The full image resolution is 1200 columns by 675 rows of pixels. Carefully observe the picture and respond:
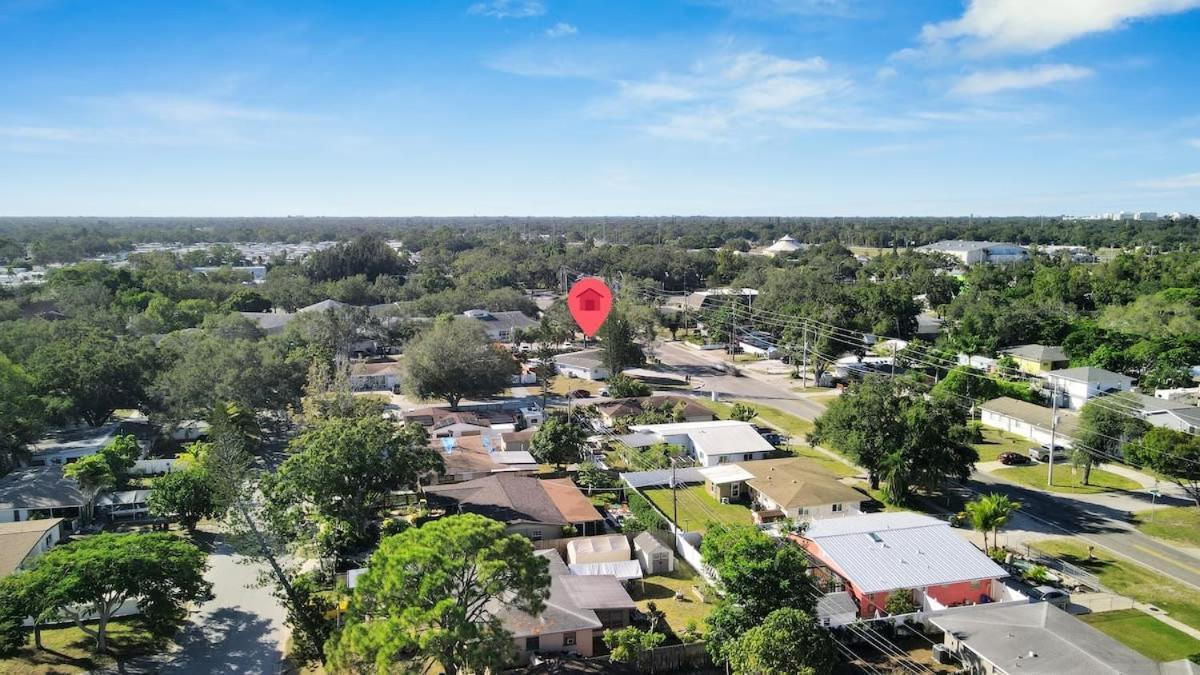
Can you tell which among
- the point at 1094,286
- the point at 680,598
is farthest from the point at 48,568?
the point at 1094,286

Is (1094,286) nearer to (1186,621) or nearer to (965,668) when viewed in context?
(1186,621)

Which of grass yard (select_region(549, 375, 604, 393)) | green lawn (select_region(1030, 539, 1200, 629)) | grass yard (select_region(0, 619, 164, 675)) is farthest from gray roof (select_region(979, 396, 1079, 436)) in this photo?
grass yard (select_region(0, 619, 164, 675))

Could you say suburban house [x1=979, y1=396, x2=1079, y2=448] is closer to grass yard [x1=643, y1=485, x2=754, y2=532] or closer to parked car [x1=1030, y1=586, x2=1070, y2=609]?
parked car [x1=1030, y1=586, x2=1070, y2=609]

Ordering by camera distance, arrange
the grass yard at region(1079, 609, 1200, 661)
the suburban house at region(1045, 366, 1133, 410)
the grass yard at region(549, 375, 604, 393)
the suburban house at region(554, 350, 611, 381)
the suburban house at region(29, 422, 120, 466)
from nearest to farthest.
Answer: the grass yard at region(1079, 609, 1200, 661) < the suburban house at region(29, 422, 120, 466) < the suburban house at region(1045, 366, 1133, 410) < the grass yard at region(549, 375, 604, 393) < the suburban house at region(554, 350, 611, 381)

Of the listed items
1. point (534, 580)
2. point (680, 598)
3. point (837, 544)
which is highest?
point (534, 580)

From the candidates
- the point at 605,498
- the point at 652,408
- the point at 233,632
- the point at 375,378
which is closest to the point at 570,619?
the point at 233,632

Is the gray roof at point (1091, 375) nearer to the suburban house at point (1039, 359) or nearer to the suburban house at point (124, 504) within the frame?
the suburban house at point (1039, 359)
